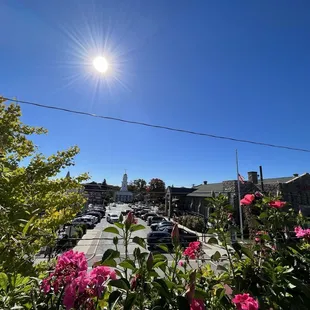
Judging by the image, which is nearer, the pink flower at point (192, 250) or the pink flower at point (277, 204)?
the pink flower at point (277, 204)

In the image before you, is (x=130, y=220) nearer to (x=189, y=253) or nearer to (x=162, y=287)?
(x=162, y=287)

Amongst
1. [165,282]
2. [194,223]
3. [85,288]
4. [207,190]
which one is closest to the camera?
[85,288]

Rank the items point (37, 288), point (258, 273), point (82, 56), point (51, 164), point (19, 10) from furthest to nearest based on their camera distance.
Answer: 1. point (82, 56)
2. point (19, 10)
3. point (51, 164)
4. point (258, 273)
5. point (37, 288)

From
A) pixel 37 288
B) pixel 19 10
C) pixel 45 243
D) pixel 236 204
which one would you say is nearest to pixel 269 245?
pixel 37 288

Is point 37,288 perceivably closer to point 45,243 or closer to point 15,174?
point 45,243

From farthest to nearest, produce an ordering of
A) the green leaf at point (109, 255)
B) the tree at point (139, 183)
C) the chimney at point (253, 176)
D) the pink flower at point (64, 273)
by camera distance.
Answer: the tree at point (139, 183) < the chimney at point (253, 176) < the green leaf at point (109, 255) < the pink flower at point (64, 273)

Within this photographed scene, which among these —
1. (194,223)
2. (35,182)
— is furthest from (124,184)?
(35,182)

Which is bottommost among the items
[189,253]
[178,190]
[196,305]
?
[196,305]

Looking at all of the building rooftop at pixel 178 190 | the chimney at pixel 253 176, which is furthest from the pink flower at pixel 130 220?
the building rooftop at pixel 178 190

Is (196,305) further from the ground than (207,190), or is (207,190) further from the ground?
(207,190)

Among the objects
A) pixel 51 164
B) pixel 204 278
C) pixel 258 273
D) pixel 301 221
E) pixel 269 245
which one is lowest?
pixel 204 278

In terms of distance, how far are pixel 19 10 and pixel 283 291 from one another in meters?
5.58

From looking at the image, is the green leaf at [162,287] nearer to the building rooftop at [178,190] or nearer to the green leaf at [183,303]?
the green leaf at [183,303]

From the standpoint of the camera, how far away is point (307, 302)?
3.45 ft
